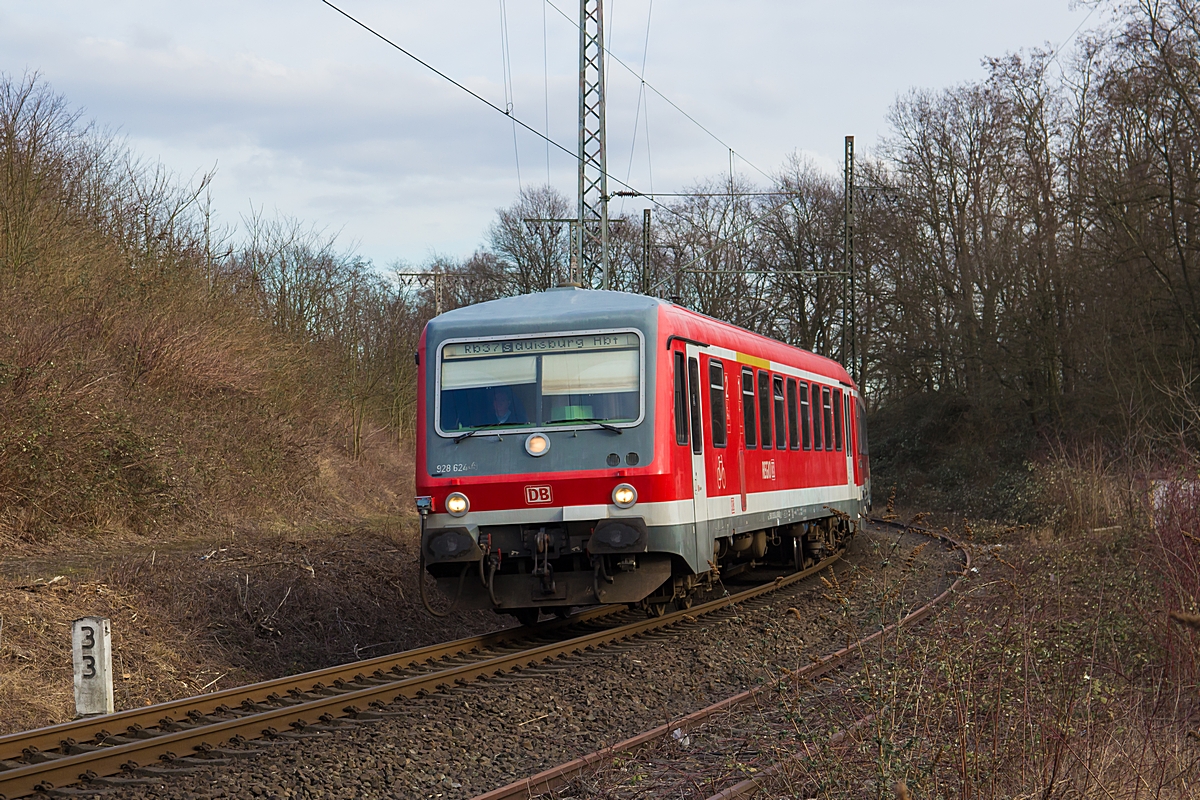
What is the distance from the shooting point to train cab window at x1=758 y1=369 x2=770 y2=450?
13.8 meters

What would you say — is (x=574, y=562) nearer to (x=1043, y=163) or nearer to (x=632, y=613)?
(x=632, y=613)

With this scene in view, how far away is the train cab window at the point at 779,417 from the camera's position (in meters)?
14.5

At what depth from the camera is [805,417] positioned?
1603 centimetres

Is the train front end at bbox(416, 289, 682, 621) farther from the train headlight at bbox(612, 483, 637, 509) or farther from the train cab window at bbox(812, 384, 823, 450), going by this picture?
the train cab window at bbox(812, 384, 823, 450)

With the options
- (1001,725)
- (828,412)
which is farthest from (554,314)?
(828,412)

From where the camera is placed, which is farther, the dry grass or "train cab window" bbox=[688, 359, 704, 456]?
"train cab window" bbox=[688, 359, 704, 456]

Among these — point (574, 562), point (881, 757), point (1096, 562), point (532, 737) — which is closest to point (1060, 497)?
point (1096, 562)

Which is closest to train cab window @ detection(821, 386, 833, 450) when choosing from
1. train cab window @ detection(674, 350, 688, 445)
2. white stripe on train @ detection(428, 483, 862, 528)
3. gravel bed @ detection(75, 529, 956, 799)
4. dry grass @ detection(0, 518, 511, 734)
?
dry grass @ detection(0, 518, 511, 734)

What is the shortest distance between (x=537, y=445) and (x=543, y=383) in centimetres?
58

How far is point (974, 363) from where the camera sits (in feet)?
113

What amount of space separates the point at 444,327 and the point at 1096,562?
7.86m

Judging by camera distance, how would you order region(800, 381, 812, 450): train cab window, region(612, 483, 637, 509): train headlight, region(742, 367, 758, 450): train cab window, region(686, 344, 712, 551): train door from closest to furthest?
1. region(612, 483, 637, 509): train headlight
2. region(686, 344, 712, 551): train door
3. region(742, 367, 758, 450): train cab window
4. region(800, 381, 812, 450): train cab window

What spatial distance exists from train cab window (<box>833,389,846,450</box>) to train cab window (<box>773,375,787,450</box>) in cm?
338

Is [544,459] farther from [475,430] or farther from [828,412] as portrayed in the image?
[828,412]
